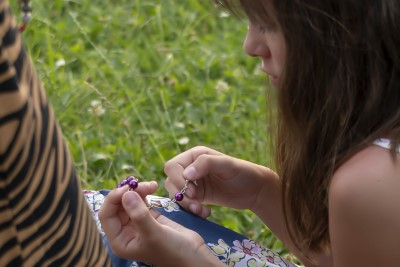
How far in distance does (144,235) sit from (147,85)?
1.63m

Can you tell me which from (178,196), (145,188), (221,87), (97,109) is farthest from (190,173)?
(221,87)

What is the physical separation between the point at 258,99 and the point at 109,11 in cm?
82

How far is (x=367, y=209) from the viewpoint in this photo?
Answer: 139cm

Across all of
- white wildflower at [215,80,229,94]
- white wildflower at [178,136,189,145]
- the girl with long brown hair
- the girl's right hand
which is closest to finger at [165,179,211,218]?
the girl's right hand

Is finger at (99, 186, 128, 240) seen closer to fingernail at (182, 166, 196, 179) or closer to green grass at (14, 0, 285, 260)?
fingernail at (182, 166, 196, 179)

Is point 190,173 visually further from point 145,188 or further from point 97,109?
point 97,109

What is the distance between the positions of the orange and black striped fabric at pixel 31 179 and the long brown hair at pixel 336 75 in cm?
56

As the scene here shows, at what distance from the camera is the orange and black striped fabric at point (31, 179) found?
A: 2.97 feet

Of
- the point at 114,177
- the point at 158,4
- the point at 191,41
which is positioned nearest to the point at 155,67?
the point at 191,41

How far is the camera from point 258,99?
2.96m

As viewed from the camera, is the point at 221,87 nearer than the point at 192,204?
No

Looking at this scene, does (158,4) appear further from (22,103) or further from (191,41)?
(22,103)

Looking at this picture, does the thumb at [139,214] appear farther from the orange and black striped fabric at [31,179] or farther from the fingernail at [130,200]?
the orange and black striped fabric at [31,179]

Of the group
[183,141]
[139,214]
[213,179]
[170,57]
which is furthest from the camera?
[170,57]
